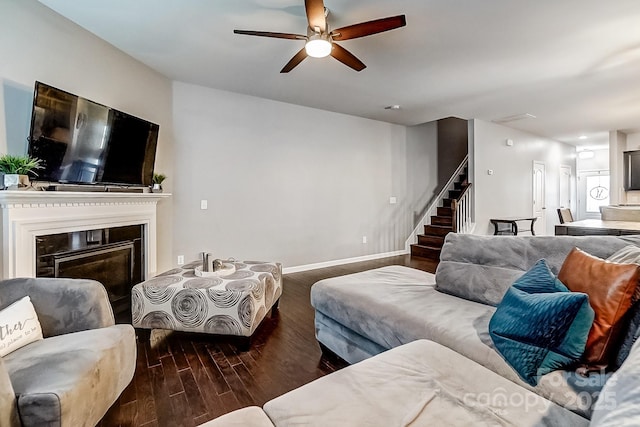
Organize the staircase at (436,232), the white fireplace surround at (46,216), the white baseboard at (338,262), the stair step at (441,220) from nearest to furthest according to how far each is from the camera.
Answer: the white fireplace surround at (46,216) → the white baseboard at (338,262) → the staircase at (436,232) → the stair step at (441,220)

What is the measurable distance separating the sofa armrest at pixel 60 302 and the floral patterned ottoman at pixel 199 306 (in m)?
0.68

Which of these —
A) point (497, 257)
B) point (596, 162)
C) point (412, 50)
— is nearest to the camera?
point (497, 257)

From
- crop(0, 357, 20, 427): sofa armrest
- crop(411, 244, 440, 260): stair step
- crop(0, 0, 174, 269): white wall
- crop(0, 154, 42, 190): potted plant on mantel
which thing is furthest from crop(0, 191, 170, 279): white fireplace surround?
crop(411, 244, 440, 260): stair step

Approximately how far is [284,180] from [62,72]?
284 cm

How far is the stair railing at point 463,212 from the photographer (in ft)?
19.7

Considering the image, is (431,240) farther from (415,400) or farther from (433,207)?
(415,400)

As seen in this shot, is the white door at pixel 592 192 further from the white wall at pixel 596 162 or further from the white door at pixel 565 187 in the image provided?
the white door at pixel 565 187

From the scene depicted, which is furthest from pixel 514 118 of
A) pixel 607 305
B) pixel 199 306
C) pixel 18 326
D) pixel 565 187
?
pixel 18 326

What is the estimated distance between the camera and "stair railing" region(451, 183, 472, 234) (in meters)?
6.01

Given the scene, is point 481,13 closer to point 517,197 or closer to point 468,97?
point 468,97

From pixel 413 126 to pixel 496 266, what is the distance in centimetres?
506

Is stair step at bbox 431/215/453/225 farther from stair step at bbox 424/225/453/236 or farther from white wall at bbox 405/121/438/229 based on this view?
white wall at bbox 405/121/438/229

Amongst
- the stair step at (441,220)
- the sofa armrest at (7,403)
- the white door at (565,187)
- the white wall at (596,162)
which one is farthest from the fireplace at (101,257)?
the white wall at (596,162)

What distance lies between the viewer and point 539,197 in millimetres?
7480
